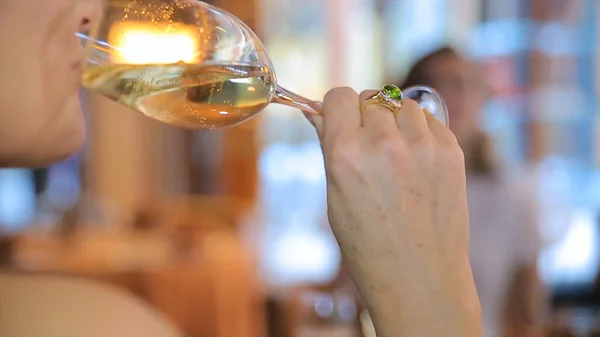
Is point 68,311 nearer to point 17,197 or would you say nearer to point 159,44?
point 159,44

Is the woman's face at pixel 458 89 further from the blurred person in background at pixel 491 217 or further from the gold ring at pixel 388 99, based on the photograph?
the gold ring at pixel 388 99

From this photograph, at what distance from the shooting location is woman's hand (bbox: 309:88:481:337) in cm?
43

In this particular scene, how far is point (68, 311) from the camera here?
67 cm

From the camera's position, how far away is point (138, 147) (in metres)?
3.19

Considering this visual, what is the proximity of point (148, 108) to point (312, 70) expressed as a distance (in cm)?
255

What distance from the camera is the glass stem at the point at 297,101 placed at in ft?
1.51

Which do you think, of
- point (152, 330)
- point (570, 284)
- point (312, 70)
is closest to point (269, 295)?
point (152, 330)

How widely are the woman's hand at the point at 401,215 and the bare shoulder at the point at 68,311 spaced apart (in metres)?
0.32

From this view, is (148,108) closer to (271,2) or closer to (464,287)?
(464,287)

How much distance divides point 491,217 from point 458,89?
29cm

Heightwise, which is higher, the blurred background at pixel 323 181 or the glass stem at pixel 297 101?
the glass stem at pixel 297 101

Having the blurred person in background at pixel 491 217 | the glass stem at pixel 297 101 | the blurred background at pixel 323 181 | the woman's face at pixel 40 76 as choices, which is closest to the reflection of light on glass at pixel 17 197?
the blurred background at pixel 323 181

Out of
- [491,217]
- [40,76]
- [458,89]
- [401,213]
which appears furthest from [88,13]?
[491,217]

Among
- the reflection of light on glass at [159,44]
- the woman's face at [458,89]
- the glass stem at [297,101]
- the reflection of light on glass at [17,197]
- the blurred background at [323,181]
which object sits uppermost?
the reflection of light on glass at [159,44]
